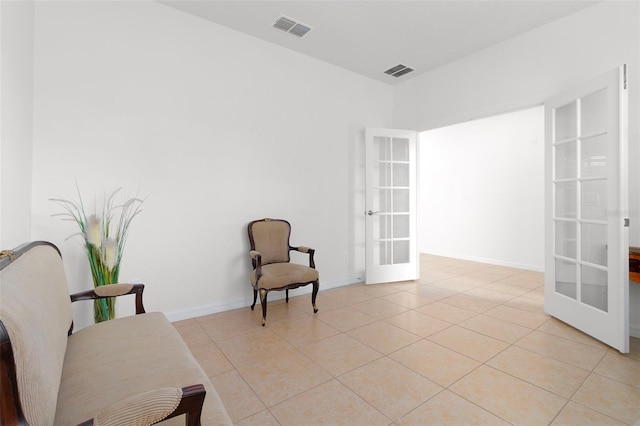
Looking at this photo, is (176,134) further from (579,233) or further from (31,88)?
(579,233)

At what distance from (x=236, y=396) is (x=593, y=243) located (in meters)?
3.14

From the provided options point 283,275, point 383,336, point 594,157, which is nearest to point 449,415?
point 383,336

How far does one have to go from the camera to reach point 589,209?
8.73 feet

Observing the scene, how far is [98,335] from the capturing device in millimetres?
1545

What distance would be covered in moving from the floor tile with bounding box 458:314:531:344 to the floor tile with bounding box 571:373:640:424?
0.63 metres

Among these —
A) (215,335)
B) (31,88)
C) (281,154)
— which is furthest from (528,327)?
(31,88)

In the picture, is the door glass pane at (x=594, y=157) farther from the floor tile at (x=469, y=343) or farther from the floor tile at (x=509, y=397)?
the floor tile at (x=509, y=397)

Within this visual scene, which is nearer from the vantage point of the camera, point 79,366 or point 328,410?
point 79,366

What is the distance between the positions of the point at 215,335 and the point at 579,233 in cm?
345

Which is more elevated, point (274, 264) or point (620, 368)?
point (274, 264)

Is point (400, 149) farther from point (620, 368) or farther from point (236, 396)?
point (236, 396)

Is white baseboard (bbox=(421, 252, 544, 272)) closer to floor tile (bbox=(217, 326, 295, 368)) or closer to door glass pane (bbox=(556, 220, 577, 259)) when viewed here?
door glass pane (bbox=(556, 220, 577, 259))

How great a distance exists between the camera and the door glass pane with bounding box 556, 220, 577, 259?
2828 mm

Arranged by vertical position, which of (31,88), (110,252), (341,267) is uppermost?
(31,88)
